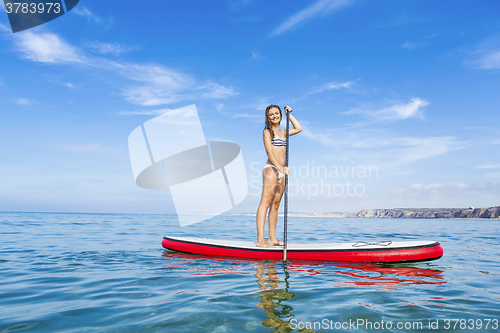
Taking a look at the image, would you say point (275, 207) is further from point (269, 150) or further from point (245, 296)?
point (245, 296)

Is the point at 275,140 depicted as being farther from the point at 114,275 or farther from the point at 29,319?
the point at 29,319

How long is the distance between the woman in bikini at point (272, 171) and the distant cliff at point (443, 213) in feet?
365

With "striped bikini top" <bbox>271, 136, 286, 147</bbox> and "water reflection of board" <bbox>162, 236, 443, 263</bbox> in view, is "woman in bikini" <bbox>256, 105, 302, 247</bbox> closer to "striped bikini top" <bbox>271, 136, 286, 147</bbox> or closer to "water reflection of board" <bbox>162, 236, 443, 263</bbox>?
"striped bikini top" <bbox>271, 136, 286, 147</bbox>

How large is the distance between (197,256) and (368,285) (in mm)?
4034

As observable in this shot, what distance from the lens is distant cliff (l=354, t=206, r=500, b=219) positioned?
305 ft

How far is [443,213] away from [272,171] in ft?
444

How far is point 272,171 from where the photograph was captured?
622 cm

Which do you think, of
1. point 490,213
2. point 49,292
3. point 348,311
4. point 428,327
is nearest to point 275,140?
point 348,311

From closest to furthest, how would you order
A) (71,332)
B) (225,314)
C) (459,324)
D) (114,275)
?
(71,332)
(459,324)
(225,314)
(114,275)

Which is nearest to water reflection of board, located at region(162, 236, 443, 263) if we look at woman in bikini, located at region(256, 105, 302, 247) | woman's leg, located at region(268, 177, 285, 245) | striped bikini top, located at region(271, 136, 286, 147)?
woman in bikini, located at region(256, 105, 302, 247)

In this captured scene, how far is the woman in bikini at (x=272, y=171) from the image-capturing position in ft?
20.4

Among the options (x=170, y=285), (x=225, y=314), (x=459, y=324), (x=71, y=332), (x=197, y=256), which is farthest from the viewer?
(x=197, y=256)

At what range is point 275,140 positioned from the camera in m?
6.30

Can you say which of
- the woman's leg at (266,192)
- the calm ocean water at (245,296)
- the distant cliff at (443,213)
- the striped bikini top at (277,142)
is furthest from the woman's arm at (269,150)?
the distant cliff at (443,213)
